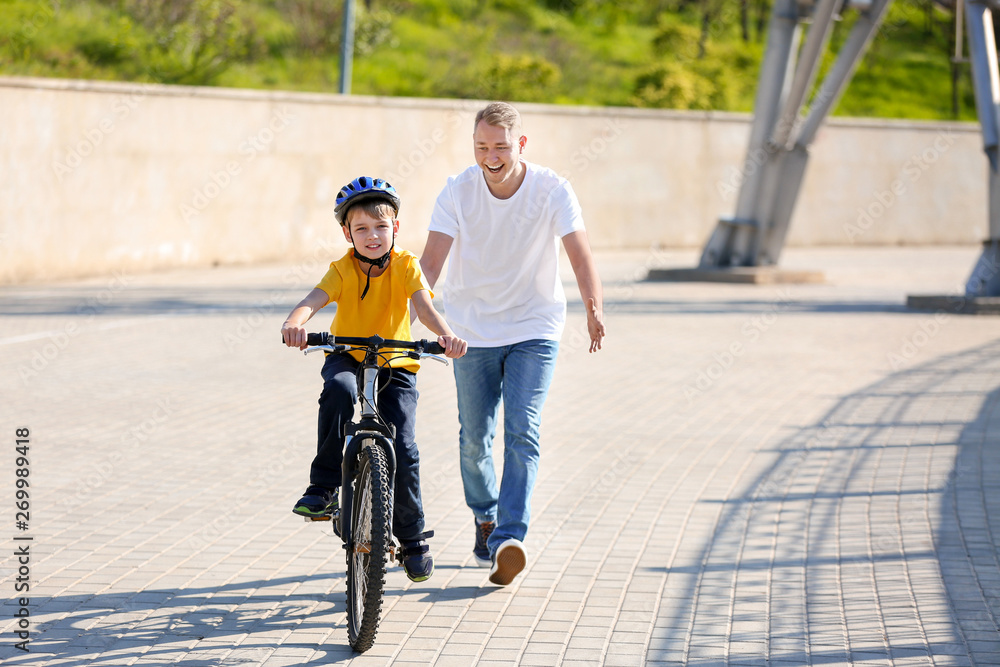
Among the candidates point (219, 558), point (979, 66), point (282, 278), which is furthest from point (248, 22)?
point (219, 558)

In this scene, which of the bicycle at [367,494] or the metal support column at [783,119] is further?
the metal support column at [783,119]

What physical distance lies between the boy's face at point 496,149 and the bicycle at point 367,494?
91cm

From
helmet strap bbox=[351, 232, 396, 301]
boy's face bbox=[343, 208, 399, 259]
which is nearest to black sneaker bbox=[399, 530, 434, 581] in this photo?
helmet strap bbox=[351, 232, 396, 301]

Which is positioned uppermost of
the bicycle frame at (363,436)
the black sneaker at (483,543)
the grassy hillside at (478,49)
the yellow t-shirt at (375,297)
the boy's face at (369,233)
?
the grassy hillside at (478,49)

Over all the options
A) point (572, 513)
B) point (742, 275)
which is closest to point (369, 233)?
point (572, 513)

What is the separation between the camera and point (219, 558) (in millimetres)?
5422

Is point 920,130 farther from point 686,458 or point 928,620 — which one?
point 928,620

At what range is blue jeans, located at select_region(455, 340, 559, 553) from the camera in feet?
16.9

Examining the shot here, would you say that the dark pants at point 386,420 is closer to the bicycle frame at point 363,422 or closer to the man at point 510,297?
the bicycle frame at point 363,422

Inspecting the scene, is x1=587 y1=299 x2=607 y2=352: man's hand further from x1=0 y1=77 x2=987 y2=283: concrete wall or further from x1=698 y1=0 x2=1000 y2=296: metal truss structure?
x1=698 y1=0 x2=1000 y2=296: metal truss structure

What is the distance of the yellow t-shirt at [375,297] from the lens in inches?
182

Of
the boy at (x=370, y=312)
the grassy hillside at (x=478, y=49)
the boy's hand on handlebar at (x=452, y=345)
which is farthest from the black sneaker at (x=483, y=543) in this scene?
the grassy hillside at (x=478, y=49)

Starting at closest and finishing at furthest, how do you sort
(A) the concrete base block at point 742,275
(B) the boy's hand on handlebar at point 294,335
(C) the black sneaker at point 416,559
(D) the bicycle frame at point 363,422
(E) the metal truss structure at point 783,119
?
(B) the boy's hand on handlebar at point 294,335, (D) the bicycle frame at point 363,422, (C) the black sneaker at point 416,559, (E) the metal truss structure at point 783,119, (A) the concrete base block at point 742,275

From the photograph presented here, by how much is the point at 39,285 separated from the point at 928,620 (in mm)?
14723
